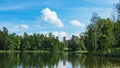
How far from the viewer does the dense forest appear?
279ft

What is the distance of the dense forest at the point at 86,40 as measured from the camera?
85125 mm

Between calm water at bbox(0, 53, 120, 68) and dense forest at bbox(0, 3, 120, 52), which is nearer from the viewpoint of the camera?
calm water at bbox(0, 53, 120, 68)

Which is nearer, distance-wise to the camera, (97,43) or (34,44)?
(97,43)

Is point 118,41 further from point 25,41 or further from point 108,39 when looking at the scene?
point 25,41

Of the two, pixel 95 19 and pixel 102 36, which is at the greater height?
pixel 95 19

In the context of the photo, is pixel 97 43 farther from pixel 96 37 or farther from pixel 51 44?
pixel 51 44

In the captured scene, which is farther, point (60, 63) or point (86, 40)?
point (86, 40)

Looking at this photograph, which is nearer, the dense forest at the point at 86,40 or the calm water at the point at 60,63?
the calm water at the point at 60,63

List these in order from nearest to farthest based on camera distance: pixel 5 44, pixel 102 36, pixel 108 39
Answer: pixel 108 39
pixel 102 36
pixel 5 44

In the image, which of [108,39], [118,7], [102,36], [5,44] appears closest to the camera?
[118,7]

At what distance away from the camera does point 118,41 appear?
85125 mm

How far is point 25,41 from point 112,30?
8023 centimetres

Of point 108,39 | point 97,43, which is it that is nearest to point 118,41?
point 108,39

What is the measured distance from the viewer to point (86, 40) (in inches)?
4205
